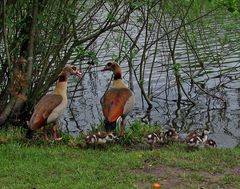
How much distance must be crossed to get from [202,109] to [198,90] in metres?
2.13

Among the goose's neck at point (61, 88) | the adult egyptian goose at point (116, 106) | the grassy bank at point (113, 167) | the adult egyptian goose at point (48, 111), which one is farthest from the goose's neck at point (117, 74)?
the grassy bank at point (113, 167)

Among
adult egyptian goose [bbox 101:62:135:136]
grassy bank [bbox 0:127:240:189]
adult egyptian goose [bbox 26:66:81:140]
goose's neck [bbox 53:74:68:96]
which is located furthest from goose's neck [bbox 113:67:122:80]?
grassy bank [bbox 0:127:240:189]

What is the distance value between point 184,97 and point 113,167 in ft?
38.5

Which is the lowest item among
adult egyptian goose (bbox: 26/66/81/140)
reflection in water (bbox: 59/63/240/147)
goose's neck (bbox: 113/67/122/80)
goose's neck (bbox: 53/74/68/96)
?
reflection in water (bbox: 59/63/240/147)

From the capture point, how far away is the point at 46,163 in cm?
998

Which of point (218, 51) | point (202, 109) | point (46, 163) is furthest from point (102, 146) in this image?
point (218, 51)

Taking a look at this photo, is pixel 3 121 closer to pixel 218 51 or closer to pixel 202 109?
pixel 202 109

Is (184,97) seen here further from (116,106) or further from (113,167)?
(113,167)

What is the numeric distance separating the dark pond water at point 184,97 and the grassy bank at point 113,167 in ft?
17.1

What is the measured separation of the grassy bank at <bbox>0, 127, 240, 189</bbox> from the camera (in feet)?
29.0

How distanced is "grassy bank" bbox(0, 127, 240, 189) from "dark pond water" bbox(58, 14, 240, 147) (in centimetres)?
521

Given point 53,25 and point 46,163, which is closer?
point 46,163

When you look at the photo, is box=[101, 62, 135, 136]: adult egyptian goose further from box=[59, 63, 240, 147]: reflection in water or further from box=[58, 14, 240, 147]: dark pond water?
box=[59, 63, 240, 147]: reflection in water

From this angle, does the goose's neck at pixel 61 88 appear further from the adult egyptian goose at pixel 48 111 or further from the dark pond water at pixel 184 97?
the dark pond water at pixel 184 97
